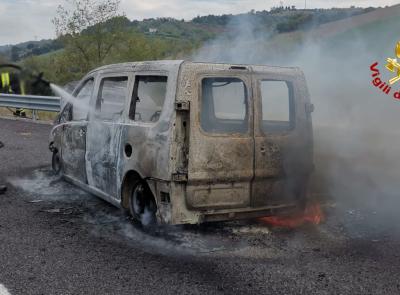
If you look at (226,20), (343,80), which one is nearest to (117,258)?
(343,80)

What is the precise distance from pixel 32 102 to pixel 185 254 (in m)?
11.6

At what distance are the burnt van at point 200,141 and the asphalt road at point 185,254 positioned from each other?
32 centimetres

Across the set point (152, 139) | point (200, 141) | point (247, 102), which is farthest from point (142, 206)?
point (247, 102)

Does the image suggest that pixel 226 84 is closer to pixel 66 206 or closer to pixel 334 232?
pixel 334 232

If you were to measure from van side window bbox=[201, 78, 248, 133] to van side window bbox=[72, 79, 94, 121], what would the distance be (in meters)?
1.76

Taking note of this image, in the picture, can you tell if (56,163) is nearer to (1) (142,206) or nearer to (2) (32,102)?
(1) (142,206)

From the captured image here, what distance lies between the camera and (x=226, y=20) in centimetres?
1095

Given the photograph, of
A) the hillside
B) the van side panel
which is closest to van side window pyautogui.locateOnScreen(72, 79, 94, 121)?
the van side panel

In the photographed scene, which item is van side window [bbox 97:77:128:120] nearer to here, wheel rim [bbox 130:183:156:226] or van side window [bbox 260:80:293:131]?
wheel rim [bbox 130:183:156:226]

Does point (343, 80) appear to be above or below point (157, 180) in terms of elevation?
above

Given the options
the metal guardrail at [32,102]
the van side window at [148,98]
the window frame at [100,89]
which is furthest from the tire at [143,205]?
the metal guardrail at [32,102]

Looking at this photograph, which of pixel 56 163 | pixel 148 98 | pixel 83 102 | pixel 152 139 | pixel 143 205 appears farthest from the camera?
pixel 56 163

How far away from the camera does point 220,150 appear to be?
14.9 feet

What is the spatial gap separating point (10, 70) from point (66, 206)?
6895mm
